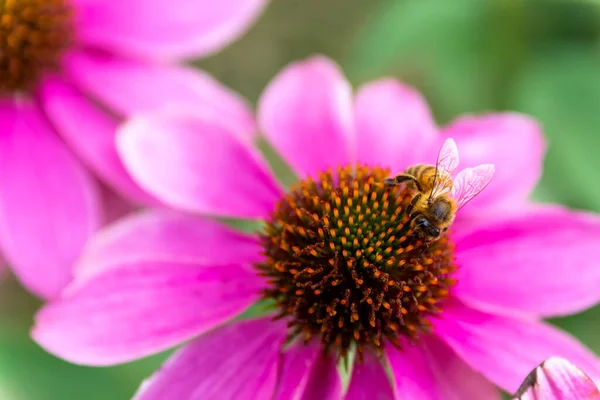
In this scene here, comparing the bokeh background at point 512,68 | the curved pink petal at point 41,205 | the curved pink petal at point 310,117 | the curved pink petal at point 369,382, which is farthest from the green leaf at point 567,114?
the curved pink petal at point 41,205

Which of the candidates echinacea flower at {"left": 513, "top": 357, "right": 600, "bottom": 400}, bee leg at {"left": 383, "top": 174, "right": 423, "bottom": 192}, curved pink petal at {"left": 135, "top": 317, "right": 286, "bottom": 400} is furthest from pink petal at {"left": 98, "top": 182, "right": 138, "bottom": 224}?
echinacea flower at {"left": 513, "top": 357, "right": 600, "bottom": 400}

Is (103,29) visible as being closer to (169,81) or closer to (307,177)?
(169,81)

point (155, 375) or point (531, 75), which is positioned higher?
point (531, 75)

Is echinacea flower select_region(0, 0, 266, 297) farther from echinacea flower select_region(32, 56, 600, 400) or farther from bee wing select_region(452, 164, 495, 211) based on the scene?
bee wing select_region(452, 164, 495, 211)

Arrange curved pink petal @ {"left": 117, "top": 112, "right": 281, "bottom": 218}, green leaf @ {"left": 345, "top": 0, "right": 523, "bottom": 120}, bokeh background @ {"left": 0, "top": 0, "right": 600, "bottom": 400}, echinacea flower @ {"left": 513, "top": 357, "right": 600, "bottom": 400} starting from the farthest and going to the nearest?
1. green leaf @ {"left": 345, "top": 0, "right": 523, "bottom": 120}
2. bokeh background @ {"left": 0, "top": 0, "right": 600, "bottom": 400}
3. curved pink petal @ {"left": 117, "top": 112, "right": 281, "bottom": 218}
4. echinacea flower @ {"left": 513, "top": 357, "right": 600, "bottom": 400}

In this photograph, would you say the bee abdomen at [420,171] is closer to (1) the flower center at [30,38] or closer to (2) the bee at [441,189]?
(2) the bee at [441,189]

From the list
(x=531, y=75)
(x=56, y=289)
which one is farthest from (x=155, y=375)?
(x=531, y=75)
